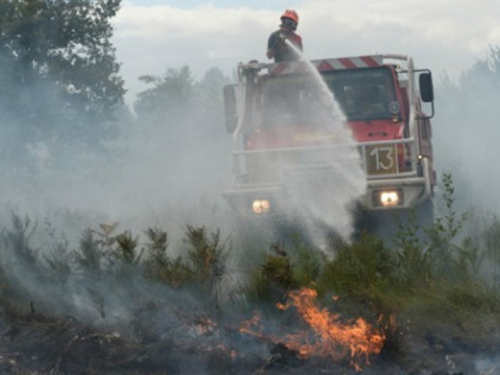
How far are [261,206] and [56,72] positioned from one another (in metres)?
10.7

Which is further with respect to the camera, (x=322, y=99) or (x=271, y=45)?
(x=271, y=45)

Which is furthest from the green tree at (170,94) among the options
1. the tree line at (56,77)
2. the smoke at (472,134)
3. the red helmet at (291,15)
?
the red helmet at (291,15)

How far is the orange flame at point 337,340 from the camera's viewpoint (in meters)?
6.91

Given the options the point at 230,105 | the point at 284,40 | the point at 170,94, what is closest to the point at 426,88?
the point at 284,40

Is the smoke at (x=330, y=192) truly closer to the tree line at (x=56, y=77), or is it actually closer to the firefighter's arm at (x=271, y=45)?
the firefighter's arm at (x=271, y=45)

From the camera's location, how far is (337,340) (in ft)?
Result: 22.8

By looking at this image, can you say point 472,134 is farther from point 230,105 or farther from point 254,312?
point 254,312

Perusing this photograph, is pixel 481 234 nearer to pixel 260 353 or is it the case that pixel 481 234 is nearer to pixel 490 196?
pixel 260 353

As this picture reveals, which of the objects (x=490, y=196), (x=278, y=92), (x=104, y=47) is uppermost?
(x=104, y=47)

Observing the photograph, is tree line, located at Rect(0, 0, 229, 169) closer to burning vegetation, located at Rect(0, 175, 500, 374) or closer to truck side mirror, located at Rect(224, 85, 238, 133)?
truck side mirror, located at Rect(224, 85, 238, 133)

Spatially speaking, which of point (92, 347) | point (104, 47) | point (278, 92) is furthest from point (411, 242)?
point (104, 47)

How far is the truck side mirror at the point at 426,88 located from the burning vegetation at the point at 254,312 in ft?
10.4

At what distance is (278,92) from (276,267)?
4876 mm

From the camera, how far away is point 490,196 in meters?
17.5
